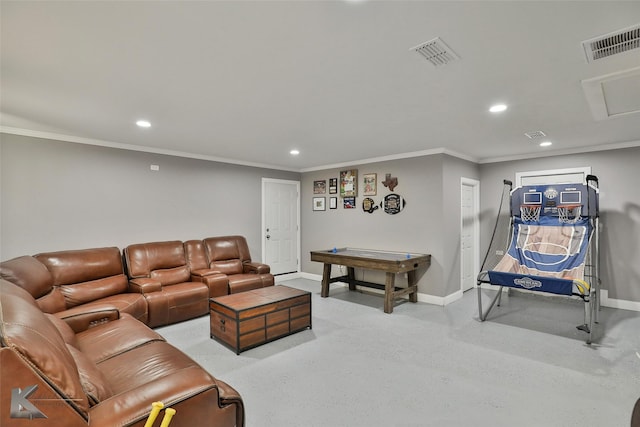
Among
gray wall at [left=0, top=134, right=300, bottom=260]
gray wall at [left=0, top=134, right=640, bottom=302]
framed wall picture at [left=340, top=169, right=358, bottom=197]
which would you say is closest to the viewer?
gray wall at [left=0, top=134, right=300, bottom=260]

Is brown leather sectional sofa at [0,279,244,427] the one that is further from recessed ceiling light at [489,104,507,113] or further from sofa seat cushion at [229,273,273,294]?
recessed ceiling light at [489,104,507,113]

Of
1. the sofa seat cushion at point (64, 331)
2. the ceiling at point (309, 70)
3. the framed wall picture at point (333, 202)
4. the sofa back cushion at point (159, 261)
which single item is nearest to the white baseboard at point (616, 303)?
the ceiling at point (309, 70)

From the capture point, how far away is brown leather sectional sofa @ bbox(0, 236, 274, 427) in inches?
41.7

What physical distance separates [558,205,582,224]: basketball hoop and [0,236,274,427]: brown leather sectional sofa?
14.3 feet

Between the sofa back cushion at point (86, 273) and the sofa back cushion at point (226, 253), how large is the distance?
1248 millimetres

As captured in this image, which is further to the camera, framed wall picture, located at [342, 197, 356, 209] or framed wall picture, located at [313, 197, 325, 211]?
framed wall picture, located at [313, 197, 325, 211]

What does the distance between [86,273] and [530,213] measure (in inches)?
237

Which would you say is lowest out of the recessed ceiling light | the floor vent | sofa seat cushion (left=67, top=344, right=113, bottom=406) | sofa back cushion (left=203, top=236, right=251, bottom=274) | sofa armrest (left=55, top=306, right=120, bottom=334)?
sofa armrest (left=55, top=306, right=120, bottom=334)

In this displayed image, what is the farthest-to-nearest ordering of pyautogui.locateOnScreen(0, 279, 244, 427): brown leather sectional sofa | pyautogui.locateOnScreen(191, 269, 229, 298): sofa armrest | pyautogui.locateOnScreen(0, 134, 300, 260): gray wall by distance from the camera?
pyautogui.locateOnScreen(191, 269, 229, 298): sofa armrest
pyautogui.locateOnScreen(0, 134, 300, 260): gray wall
pyautogui.locateOnScreen(0, 279, 244, 427): brown leather sectional sofa

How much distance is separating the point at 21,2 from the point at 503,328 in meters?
4.88

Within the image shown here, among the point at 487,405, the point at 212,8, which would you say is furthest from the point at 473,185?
the point at 212,8

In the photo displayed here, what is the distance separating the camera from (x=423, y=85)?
95.5 inches

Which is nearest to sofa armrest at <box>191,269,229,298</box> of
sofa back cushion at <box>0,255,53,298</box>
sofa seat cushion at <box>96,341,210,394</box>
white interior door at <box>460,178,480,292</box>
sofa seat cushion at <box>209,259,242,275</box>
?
sofa seat cushion at <box>209,259,242,275</box>

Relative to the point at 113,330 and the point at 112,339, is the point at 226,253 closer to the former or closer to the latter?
the point at 113,330
